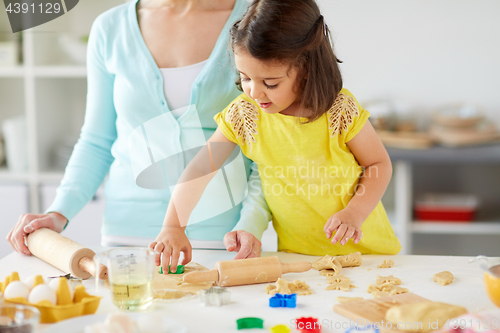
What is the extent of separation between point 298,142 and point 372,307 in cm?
46

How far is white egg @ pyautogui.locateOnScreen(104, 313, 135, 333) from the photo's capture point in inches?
22.0

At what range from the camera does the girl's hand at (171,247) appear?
863mm

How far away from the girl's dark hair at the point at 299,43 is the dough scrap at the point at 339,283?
351 mm

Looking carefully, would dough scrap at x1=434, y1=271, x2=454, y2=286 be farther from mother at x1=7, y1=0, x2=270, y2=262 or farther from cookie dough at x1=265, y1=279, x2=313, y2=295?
mother at x1=7, y1=0, x2=270, y2=262

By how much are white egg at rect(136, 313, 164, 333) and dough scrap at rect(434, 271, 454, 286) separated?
46cm

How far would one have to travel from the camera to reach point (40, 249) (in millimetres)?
904

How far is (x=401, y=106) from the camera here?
2.37 meters

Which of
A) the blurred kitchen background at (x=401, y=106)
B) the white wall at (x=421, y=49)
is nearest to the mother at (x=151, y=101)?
the blurred kitchen background at (x=401, y=106)

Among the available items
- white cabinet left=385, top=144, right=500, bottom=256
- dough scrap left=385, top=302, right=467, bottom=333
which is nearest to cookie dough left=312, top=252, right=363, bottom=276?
dough scrap left=385, top=302, right=467, bottom=333

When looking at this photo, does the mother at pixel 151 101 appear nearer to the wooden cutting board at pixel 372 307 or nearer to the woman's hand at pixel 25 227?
the woman's hand at pixel 25 227

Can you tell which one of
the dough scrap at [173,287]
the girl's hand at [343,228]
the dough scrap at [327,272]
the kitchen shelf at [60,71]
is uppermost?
the kitchen shelf at [60,71]

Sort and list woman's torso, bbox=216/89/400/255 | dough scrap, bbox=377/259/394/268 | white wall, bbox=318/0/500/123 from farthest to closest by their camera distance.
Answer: white wall, bbox=318/0/500/123 → woman's torso, bbox=216/89/400/255 → dough scrap, bbox=377/259/394/268

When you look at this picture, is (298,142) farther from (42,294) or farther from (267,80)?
(42,294)

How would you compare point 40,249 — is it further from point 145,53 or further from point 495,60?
point 495,60
